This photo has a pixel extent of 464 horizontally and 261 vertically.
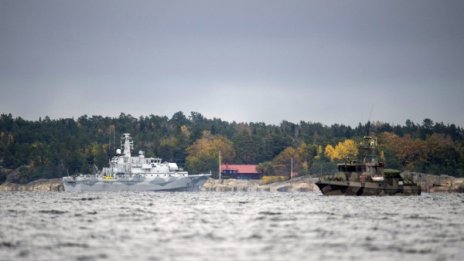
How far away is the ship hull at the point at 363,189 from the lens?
A: 156 metres

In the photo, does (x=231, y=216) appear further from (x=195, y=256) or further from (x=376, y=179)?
(x=376, y=179)

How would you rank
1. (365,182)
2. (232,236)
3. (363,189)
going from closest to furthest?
(232,236), (363,189), (365,182)

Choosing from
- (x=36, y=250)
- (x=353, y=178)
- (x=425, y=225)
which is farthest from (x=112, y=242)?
(x=353, y=178)

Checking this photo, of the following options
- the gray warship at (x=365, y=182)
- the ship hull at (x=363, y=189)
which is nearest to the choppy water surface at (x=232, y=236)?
the ship hull at (x=363, y=189)

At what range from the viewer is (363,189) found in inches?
6152

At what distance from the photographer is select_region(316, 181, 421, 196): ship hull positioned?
156125 millimetres

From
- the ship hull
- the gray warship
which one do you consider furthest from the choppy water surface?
the gray warship

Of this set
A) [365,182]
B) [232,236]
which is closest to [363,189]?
[365,182]

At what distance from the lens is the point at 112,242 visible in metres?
63.3

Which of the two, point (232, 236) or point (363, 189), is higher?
point (363, 189)

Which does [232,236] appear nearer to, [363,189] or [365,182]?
[363,189]

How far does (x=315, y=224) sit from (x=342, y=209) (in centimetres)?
2854

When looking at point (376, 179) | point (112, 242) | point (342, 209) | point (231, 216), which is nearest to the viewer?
point (112, 242)

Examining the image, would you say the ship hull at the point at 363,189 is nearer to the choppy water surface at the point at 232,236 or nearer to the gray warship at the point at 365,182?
the gray warship at the point at 365,182
